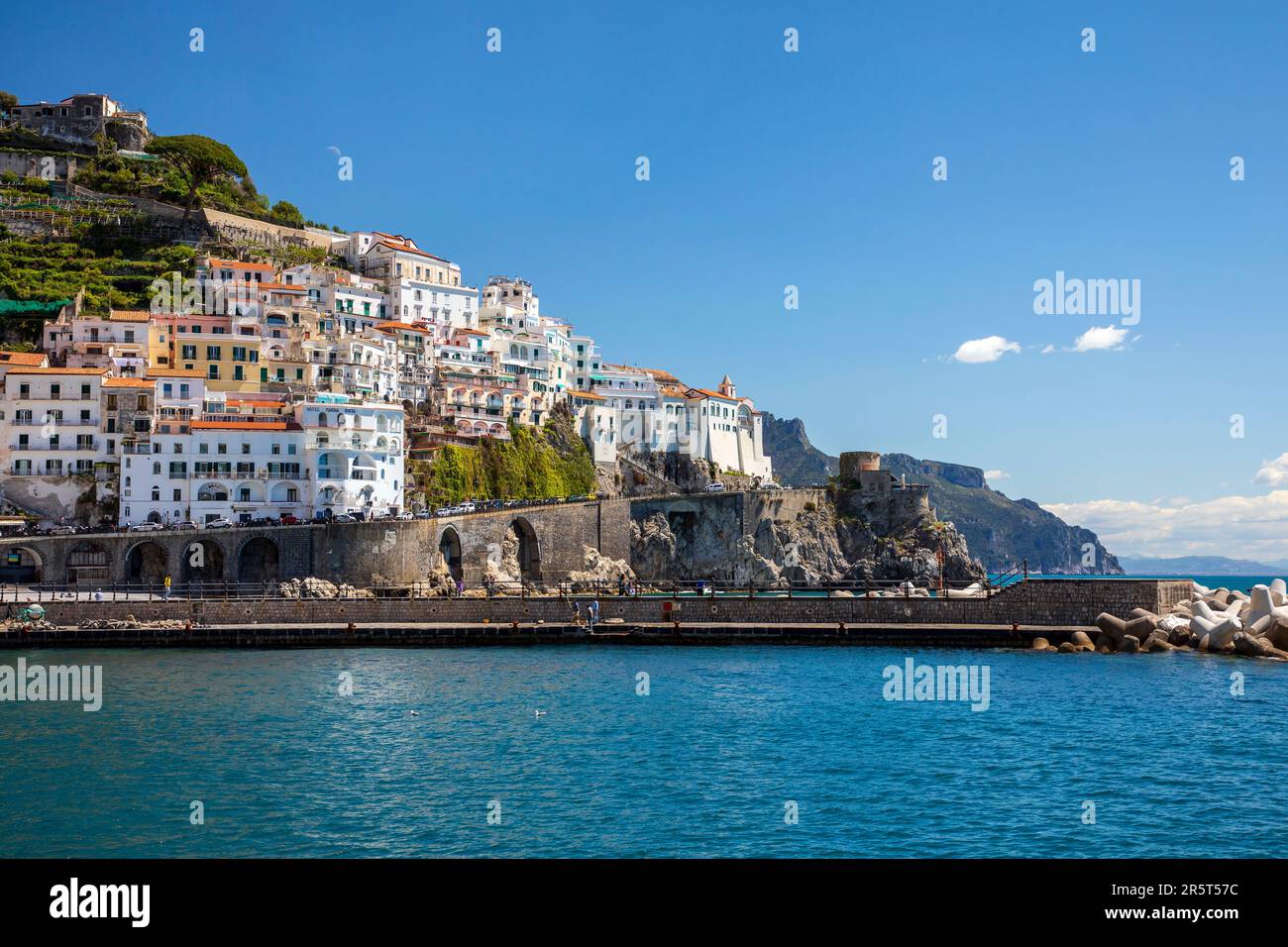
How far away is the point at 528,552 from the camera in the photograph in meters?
74.8

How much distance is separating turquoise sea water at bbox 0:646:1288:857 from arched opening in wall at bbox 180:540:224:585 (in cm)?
2453

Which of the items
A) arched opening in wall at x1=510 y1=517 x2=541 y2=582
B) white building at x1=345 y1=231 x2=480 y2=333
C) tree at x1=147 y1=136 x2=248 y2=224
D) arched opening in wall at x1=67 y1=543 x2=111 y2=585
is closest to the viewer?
arched opening in wall at x1=67 y1=543 x2=111 y2=585

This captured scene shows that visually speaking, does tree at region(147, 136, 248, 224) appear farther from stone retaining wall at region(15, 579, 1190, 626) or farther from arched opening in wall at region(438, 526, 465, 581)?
stone retaining wall at region(15, 579, 1190, 626)

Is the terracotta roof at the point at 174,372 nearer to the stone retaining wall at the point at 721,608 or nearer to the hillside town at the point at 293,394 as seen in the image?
the hillside town at the point at 293,394

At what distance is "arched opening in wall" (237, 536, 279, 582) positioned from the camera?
61375mm

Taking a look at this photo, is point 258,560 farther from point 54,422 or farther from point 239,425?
point 54,422

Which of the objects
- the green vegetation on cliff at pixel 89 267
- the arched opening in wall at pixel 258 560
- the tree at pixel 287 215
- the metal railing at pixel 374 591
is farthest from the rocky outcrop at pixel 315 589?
the tree at pixel 287 215

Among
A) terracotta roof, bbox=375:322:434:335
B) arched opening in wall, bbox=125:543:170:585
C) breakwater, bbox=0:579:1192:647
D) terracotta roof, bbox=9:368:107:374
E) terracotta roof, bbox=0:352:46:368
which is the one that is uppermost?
terracotta roof, bbox=375:322:434:335

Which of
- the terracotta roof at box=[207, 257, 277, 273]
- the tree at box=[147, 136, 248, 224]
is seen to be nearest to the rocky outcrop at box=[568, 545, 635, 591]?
the terracotta roof at box=[207, 257, 277, 273]

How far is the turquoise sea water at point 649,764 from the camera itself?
1669 centimetres

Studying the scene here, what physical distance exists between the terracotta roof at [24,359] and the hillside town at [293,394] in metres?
0.16
